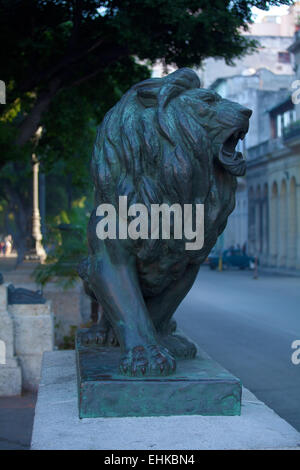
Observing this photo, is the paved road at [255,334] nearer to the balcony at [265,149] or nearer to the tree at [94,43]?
the tree at [94,43]

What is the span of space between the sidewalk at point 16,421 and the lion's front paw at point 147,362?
9.25 feet

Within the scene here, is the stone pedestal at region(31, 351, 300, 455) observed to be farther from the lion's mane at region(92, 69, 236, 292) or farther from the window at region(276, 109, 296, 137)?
the window at region(276, 109, 296, 137)

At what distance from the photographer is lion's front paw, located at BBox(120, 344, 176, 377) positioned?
2.92 metres

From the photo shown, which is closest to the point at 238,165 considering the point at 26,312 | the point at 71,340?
the point at 26,312

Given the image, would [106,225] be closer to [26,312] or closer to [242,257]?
[26,312]

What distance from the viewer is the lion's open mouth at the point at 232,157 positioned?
3.09 metres

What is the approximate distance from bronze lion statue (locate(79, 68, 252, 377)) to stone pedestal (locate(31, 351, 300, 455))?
10.4 inches

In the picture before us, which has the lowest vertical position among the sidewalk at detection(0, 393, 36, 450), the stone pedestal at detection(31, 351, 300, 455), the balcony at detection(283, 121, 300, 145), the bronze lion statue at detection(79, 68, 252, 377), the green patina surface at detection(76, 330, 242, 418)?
the sidewalk at detection(0, 393, 36, 450)

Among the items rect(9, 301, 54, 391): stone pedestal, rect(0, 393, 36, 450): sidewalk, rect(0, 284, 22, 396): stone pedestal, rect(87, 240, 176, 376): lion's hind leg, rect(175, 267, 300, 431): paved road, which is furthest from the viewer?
rect(175, 267, 300, 431): paved road

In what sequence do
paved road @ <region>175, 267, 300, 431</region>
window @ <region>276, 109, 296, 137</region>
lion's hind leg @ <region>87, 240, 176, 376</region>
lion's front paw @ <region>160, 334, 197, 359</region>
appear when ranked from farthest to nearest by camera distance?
window @ <region>276, 109, 296, 137</region>
paved road @ <region>175, 267, 300, 431</region>
lion's front paw @ <region>160, 334, 197, 359</region>
lion's hind leg @ <region>87, 240, 176, 376</region>

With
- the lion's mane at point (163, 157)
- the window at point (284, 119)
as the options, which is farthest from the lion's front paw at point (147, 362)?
the window at point (284, 119)

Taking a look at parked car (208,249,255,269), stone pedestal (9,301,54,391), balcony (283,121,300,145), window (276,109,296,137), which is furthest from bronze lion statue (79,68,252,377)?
window (276,109,296,137)

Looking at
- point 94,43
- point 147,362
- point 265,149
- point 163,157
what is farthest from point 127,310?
point 265,149

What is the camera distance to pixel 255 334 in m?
12.0
